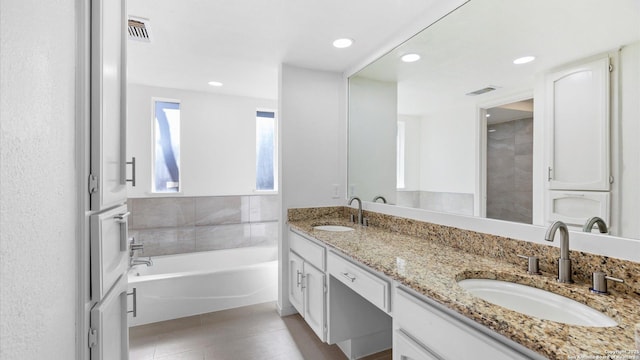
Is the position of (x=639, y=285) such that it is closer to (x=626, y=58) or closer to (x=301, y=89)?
(x=626, y=58)

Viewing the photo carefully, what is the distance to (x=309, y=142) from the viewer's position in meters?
2.78

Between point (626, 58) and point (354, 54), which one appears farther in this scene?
point (354, 54)

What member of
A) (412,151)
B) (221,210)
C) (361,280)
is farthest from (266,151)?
(361,280)

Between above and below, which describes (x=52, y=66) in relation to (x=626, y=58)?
below

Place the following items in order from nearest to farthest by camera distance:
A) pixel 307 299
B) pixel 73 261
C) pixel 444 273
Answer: pixel 73 261 < pixel 444 273 < pixel 307 299

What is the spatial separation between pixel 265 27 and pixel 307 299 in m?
1.99

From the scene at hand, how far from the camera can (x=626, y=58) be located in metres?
1.03

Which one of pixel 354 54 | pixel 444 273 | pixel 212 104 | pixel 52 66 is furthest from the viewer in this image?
pixel 212 104

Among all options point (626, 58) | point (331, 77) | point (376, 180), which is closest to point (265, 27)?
point (331, 77)

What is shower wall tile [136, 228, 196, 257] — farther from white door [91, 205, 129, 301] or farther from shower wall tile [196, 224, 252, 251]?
white door [91, 205, 129, 301]

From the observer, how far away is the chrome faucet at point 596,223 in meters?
1.11

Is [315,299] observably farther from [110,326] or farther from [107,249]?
[107,249]

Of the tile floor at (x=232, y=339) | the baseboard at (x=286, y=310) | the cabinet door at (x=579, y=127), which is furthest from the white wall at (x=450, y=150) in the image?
the baseboard at (x=286, y=310)

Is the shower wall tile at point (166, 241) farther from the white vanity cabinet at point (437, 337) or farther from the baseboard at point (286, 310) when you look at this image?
the white vanity cabinet at point (437, 337)
